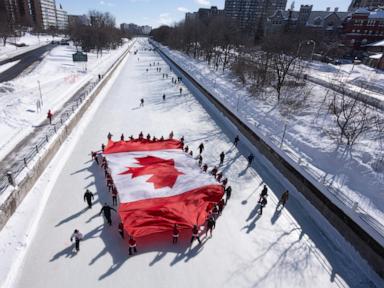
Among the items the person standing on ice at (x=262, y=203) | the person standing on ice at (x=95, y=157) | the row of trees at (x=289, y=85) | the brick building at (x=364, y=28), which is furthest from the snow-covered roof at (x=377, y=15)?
the person standing on ice at (x=95, y=157)

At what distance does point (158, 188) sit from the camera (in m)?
13.1

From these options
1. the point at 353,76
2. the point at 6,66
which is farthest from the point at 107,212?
the point at 353,76

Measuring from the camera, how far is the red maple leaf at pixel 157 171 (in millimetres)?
13585

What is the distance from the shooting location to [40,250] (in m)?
10.4

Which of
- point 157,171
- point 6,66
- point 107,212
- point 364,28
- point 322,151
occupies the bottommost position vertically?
point 6,66

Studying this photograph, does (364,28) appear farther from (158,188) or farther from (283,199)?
(158,188)

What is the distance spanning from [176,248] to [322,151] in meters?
12.9

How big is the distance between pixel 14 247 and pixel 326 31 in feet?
323

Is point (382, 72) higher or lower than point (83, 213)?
higher

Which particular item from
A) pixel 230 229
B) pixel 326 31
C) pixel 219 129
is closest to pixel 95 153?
pixel 230 229

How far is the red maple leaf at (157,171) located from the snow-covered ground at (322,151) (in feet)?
24.9

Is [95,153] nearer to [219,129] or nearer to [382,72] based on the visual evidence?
[219,129]

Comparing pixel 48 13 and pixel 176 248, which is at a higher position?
pixel 48 13

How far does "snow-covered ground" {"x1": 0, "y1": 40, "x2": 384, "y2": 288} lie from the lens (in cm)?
966
